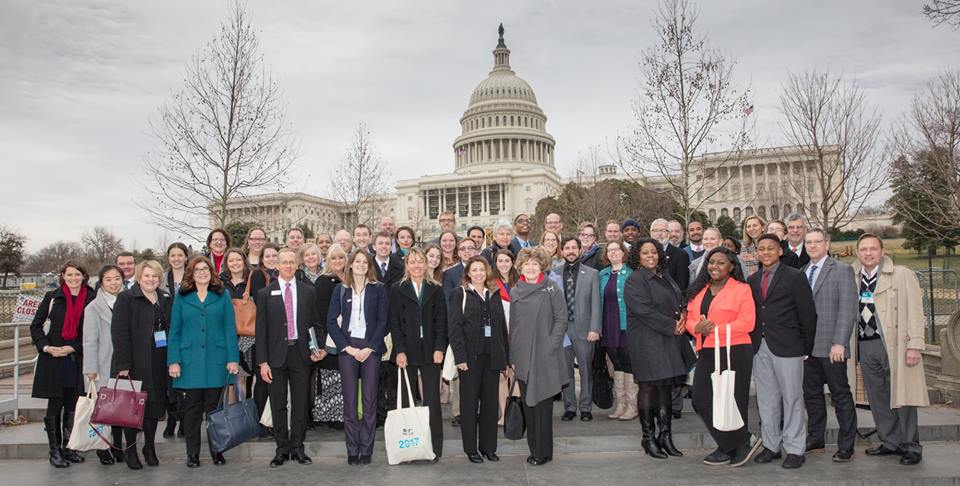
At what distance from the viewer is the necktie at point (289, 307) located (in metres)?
6.96

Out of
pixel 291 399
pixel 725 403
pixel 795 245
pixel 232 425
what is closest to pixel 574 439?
pixel 725 403

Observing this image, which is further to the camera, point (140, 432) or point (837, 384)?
point (140, 432)

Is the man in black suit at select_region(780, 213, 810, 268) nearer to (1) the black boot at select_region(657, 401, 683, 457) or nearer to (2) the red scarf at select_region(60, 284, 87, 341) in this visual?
→ (1) the black boot at select_region(657, 401, 683, 457)

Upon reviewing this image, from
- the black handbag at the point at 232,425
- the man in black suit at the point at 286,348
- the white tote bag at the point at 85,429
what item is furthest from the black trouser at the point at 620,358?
the white tote bag at the point at 85,429

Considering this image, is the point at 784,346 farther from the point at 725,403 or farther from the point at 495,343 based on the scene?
the point at 495,343

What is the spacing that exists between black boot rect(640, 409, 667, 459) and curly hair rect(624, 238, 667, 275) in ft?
5.23

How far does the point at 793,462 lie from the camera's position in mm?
6504

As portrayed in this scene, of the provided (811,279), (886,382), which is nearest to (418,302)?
(811,279)

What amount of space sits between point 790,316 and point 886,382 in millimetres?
1401

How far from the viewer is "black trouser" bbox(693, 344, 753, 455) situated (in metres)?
6.45

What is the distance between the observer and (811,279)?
699 centimetres

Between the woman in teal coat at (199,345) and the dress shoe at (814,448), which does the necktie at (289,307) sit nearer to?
the woman in teal coat at (199,345)

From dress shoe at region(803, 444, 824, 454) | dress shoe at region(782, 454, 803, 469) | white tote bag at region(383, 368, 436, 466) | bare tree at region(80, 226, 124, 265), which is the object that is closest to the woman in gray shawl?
white tote bag at region(383, 368, 436, 466)

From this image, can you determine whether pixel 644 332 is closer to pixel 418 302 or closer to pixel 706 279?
pixel 706 279
